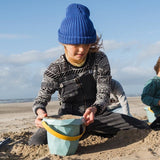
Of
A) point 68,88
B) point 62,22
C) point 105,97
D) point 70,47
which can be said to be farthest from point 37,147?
→ point 62,22

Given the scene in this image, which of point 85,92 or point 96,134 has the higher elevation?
point 85,92

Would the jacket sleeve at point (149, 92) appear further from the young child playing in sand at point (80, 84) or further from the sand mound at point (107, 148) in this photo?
the sand mound at point (107, 148)

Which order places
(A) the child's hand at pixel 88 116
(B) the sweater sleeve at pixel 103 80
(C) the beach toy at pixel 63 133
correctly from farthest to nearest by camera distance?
1. (B) the sweater sleeve at pixel 103 80
2. (A) the child's hand at pixel 88 116
3. (C) the beach toy at pixel 63 133

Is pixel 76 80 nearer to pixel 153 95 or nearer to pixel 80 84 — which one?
pixel 80 84

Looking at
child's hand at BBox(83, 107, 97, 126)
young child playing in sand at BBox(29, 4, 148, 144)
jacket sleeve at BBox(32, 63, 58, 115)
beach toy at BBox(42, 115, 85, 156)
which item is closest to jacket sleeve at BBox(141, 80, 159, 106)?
young child playing in sand at BBox(29, 4, 148, 144)

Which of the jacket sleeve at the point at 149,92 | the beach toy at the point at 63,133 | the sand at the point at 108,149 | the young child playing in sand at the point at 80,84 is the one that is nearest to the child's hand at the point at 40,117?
the young child playing in sand at the point at 80,84

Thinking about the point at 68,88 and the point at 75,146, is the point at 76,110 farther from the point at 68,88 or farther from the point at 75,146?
the point at 75,146

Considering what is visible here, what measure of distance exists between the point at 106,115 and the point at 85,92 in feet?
1.32

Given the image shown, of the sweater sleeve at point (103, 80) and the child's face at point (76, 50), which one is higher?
the child's face at point (76, 50)

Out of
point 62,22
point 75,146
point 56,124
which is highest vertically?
point 62,22

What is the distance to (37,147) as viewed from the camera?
3131 millimetres

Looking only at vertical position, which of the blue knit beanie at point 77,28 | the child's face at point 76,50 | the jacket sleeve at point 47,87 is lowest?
the jacket sleeve at point 47,87

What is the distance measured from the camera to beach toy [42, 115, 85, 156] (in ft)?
8.05

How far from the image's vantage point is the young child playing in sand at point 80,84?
2.93m
